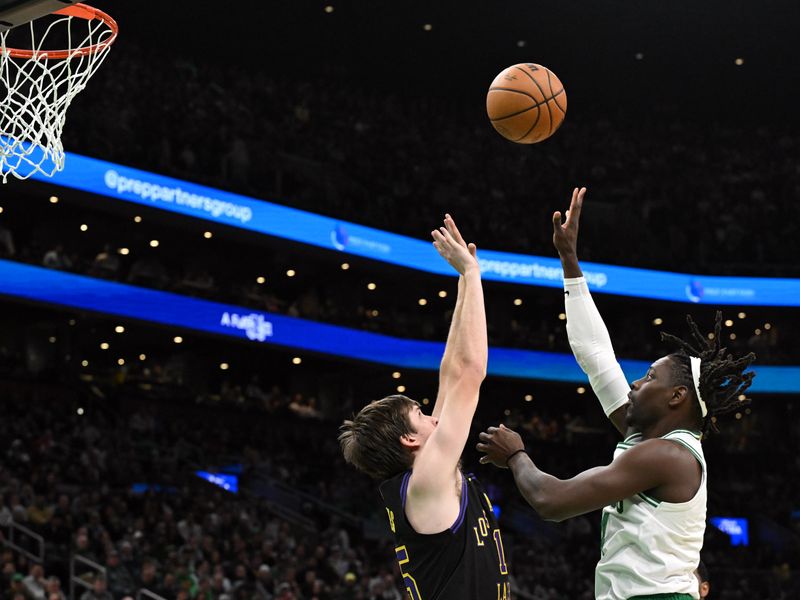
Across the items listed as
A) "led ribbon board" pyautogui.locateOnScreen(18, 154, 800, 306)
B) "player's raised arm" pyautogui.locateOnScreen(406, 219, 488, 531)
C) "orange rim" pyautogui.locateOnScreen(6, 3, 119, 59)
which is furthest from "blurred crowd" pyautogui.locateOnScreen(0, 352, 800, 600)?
"player's raised arm" pyautogui.locateOnScreen(406, 219, 488, 531)

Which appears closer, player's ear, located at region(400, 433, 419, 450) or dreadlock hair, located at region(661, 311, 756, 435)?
player's ear, located at region(400, 433, 419, 450)

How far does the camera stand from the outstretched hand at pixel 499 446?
355 centimetres

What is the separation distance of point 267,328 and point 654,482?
18568mm

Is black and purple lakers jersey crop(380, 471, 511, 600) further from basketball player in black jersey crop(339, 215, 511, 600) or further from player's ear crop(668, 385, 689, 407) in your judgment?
player's ear crop(668, 385, 689, 407)

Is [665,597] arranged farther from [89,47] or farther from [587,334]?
[89,47]

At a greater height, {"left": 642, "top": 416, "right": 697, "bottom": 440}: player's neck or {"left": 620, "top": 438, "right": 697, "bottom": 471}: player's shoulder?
{"left": 642, "top": 416, "right": 697, "bottom": 440}: player's neck

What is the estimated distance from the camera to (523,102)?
560cm

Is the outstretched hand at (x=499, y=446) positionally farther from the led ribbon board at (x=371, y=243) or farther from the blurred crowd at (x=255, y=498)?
the led ribbon board at (x=371, y=243)

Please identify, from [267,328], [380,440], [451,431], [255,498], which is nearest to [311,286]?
[267,328]

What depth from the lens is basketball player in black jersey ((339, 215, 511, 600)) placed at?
3.26 m

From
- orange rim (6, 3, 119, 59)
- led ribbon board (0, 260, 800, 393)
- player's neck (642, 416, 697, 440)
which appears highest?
led ribbon board (0, 260, 800, 393)

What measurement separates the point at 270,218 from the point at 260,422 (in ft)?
13.0

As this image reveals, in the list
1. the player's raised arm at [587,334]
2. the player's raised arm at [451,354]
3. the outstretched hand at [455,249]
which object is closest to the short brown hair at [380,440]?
the player's raised arm at [451,354]

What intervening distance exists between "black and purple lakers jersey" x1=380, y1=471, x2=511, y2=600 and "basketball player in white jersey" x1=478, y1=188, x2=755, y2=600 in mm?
195
